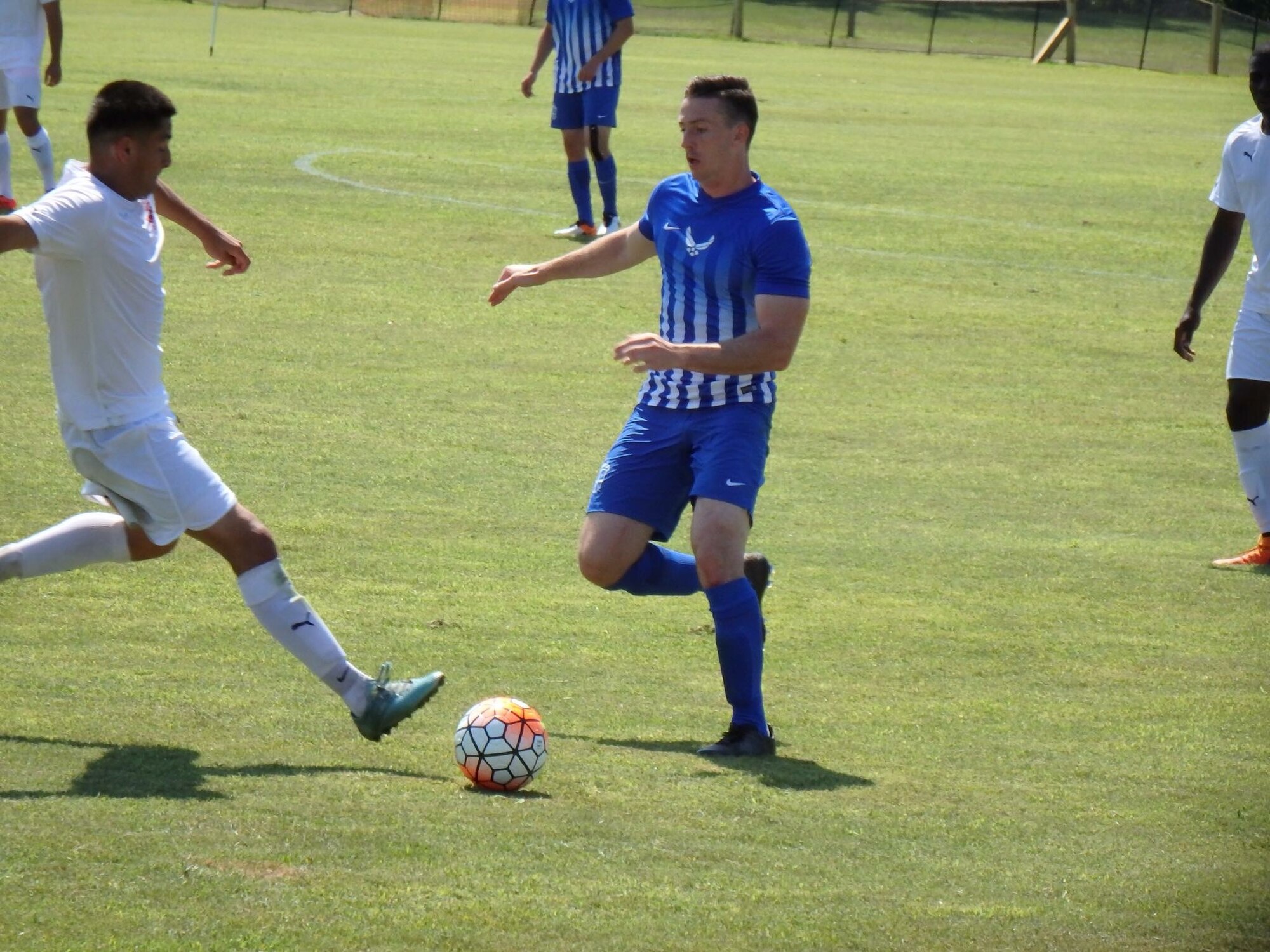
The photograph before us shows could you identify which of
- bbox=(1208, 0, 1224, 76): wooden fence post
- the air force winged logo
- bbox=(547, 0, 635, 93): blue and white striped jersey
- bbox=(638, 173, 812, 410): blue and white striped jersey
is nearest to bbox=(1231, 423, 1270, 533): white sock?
bbox=(638, 173, 812, 410): blue and white striped jersey

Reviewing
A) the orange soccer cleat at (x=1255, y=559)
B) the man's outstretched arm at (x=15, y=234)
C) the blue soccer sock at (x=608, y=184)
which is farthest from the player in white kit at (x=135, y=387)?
the blue soccer sock at (x=608, y=184)

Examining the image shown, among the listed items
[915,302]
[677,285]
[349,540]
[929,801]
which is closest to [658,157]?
[915,302]

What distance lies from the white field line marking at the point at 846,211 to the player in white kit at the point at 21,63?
3.63 m

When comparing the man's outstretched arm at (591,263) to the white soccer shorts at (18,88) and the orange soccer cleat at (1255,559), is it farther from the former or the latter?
the white soccer shorts at (18,88)

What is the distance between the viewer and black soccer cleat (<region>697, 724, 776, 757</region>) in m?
5.95

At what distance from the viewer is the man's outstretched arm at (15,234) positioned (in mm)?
5230

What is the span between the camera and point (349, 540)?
8.36 meters

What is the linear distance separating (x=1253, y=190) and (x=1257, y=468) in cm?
134

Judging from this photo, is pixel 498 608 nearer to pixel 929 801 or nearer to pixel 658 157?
pixel 929 801

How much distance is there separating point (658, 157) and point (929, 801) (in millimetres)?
16261

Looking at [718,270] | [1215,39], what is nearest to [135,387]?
[718,270]

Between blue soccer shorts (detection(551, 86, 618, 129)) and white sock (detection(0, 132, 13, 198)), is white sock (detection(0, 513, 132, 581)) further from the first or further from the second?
blue soccer shorts (detection(551, 86, 618, 129))

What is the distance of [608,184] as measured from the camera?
16.1 meters

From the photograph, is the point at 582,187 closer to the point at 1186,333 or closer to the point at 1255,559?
the point at 1186,333
